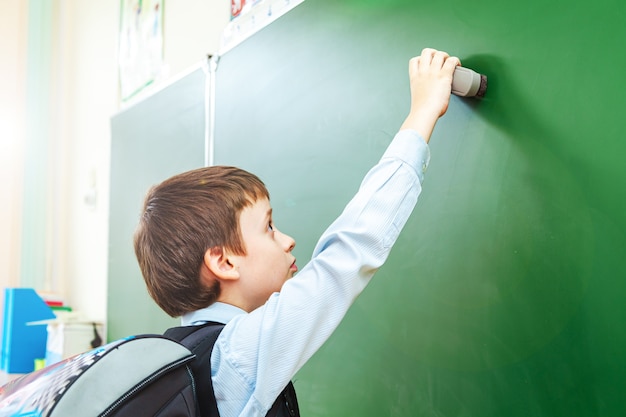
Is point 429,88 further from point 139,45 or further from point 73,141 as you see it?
point 73,141

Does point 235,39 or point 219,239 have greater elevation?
point 235,39

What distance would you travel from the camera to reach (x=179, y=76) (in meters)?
2.03

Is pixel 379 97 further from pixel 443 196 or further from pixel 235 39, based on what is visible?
pixel 235 39

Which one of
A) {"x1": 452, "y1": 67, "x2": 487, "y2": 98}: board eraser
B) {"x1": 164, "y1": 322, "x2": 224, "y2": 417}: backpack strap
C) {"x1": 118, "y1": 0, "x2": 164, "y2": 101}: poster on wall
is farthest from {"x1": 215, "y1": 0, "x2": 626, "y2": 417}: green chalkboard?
{"x1": 118, "y1": 0, "x2": 164, "y2": 101}: poster on wall

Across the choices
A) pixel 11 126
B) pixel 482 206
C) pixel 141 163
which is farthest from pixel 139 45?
pixel 482 206

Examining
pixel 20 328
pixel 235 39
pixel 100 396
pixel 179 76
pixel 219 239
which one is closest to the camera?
pixel 100 396

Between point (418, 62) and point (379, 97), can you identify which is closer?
point (418, 62)

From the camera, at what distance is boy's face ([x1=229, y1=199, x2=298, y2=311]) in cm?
98

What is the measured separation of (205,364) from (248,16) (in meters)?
1.13

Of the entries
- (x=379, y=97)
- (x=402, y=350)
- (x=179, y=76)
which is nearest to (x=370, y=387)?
(x=402, y=350)

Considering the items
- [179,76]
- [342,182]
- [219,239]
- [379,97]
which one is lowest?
[219,239]

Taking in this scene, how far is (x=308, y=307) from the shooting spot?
823 mm

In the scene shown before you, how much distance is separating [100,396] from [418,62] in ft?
2.11

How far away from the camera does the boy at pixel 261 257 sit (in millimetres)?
826
